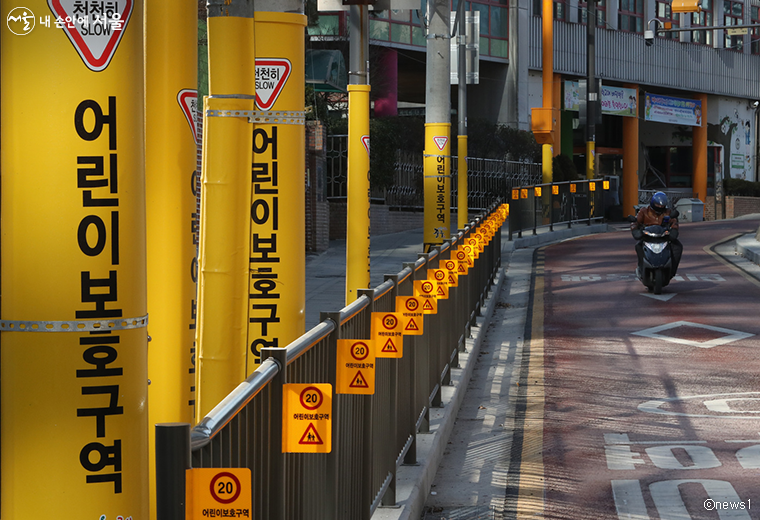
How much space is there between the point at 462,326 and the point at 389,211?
74.0 ft

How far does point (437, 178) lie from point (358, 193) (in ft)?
21.6

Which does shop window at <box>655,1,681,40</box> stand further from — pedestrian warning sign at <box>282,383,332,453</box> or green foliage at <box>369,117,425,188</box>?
pedestrian warning sign at <box>282,383,332,453</box>

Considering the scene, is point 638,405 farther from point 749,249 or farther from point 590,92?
point 590,92

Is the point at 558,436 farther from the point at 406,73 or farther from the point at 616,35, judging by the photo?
the point at 616,35

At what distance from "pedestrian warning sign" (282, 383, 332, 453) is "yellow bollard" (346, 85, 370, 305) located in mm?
6746

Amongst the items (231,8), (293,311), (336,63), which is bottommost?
(293,311)

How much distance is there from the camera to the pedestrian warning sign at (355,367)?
499cm

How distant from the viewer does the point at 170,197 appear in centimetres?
523

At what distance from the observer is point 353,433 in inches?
210

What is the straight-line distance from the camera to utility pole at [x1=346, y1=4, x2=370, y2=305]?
10594 millimetres

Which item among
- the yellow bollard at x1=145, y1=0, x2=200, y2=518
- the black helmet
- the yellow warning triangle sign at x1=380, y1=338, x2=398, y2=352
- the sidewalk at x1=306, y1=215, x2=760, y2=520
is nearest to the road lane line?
the sidewalk at x1=306, y1=215, x2=760, y2=520

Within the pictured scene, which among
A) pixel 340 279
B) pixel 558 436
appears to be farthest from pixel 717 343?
pixel 340 279

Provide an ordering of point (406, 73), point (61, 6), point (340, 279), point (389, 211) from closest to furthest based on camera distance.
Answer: point (61, 6) < point (340, 279) < point (389, 211) < point (406, 73)

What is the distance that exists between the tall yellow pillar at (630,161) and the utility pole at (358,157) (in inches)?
1871
